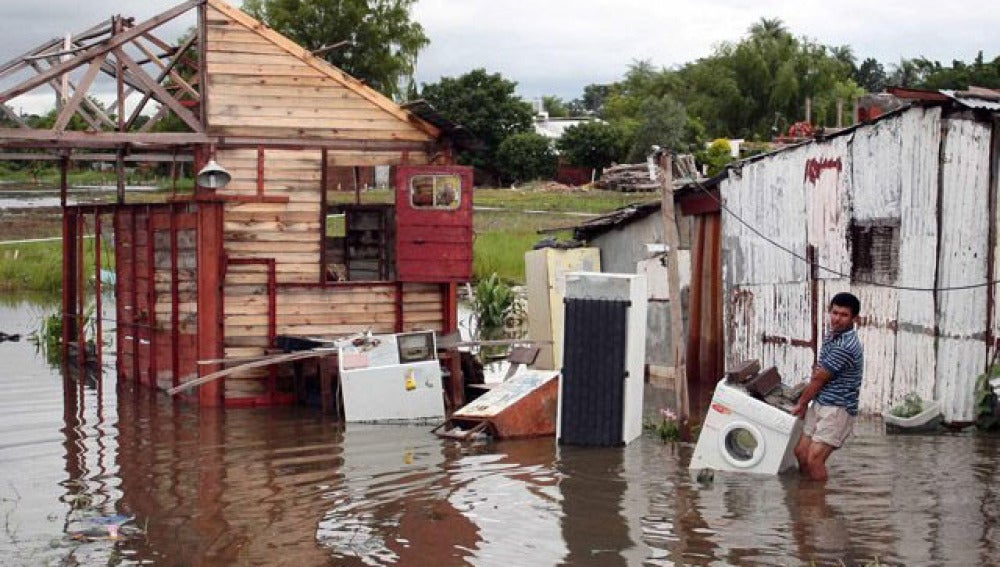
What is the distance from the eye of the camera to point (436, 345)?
18422 millimetres

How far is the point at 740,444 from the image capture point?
42.4ft

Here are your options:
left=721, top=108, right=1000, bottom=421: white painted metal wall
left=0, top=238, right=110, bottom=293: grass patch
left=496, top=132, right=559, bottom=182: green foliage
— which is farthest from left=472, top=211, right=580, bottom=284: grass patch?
left=496, top=132, right=559, bottom=182: green foliage

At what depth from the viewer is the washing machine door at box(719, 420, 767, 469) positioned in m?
12.6

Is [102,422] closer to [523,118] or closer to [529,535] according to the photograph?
[529,535]

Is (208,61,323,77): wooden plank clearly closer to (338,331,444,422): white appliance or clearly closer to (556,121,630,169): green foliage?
(338,331,444,422): white appliance

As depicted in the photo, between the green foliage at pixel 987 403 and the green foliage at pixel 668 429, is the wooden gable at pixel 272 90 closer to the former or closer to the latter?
the green foliage at pixel 668 429

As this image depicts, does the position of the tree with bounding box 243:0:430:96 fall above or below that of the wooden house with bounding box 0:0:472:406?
above

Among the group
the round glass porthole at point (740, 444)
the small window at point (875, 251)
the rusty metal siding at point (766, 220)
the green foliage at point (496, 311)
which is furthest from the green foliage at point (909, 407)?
the green foliage at point (496, 311)

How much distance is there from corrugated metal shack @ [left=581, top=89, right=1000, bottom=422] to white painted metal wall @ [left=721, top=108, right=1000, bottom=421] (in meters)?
0.01

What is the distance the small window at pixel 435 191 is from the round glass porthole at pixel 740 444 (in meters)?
7.67

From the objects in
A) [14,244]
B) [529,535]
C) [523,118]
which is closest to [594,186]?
[523,118]

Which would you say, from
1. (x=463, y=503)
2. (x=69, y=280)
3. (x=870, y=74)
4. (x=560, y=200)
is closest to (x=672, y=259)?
(x=463, y=503)

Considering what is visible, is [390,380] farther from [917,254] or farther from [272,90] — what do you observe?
[917,254]

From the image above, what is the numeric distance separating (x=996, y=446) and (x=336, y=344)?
7909mm
